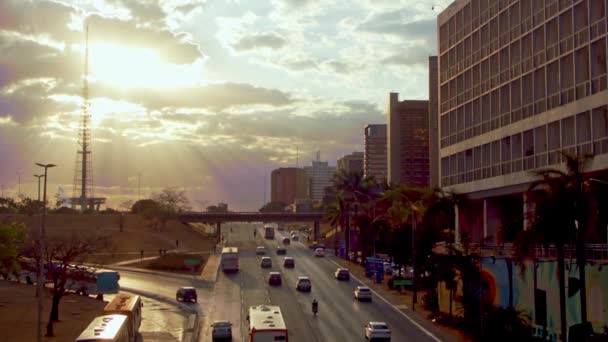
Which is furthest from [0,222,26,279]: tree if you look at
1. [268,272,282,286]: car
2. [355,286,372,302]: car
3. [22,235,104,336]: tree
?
[268,272,282,286]: car

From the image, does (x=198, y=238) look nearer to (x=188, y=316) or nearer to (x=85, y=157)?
(x=85, y=157)

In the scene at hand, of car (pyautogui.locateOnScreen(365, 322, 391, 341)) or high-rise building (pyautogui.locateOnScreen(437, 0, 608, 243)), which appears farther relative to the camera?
high-rise building (pyautogui.locateOnScreen(437, 0, 608, 243))

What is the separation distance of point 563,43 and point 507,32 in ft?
→ 33.0

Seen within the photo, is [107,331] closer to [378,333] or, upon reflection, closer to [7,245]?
[378,333]

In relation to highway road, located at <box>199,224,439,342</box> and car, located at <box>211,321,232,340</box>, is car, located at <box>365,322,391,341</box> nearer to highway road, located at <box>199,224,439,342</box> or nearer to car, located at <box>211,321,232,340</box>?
highway road, located at <box>199,224,439,342</box>

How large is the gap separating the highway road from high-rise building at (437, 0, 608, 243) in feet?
38.4

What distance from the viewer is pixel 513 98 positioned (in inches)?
2375

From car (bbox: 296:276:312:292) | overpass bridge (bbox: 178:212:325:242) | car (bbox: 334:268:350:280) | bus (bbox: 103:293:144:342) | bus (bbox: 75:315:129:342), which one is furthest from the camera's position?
overpass bridge (bbox: 178:212:325:242)

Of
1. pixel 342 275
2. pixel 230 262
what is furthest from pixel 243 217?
pixel 342 275

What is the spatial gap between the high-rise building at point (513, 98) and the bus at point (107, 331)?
71.0 ft

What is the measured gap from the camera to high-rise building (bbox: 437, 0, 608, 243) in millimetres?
48188

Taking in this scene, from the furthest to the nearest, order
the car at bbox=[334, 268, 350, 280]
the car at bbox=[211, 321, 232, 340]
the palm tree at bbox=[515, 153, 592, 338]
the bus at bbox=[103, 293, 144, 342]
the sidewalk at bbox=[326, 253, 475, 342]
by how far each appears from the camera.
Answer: the car at bbox=[334, 268, 350, 280] < the sidewalk at bbox=[326, 253, 475, 342] < the car at bbox=[211, 321, 232, 340] < the bus at bbox=[103, 293, 144, 342] < the palm tree at bbox=[515, 153, 592, 338]

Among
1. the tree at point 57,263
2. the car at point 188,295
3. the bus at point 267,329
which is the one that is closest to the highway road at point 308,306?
the car at point 188,295

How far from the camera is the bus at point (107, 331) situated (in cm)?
3284
